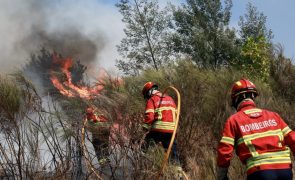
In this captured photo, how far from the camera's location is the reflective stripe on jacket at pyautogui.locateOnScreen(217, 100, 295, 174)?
4.48 m

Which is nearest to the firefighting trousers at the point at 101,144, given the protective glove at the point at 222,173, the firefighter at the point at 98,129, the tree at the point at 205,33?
the firefighter at the point at 98,129

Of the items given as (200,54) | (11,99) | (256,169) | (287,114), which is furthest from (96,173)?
(200,54)

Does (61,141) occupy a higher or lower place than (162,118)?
lower

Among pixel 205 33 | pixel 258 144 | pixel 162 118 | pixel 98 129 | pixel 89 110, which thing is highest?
pixel 205 33

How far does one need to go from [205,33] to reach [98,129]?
2456cm

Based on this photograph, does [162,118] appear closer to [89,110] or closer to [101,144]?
[89,110]

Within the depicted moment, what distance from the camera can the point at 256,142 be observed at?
4.52m

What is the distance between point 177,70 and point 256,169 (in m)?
5.03

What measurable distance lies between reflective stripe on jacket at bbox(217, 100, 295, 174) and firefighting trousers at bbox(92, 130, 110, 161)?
107cm

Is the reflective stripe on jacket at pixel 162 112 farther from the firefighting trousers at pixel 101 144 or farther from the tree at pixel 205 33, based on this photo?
the tree at pixel 205 33

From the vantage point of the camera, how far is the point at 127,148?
459 centimetres

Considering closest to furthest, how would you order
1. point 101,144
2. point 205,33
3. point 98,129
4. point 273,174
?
point 273,174, point 101,144, point 98,129, point 205,33

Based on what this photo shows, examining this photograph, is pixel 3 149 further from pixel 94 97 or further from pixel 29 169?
pixel 94 97

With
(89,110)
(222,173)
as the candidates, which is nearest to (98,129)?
(89,110)
